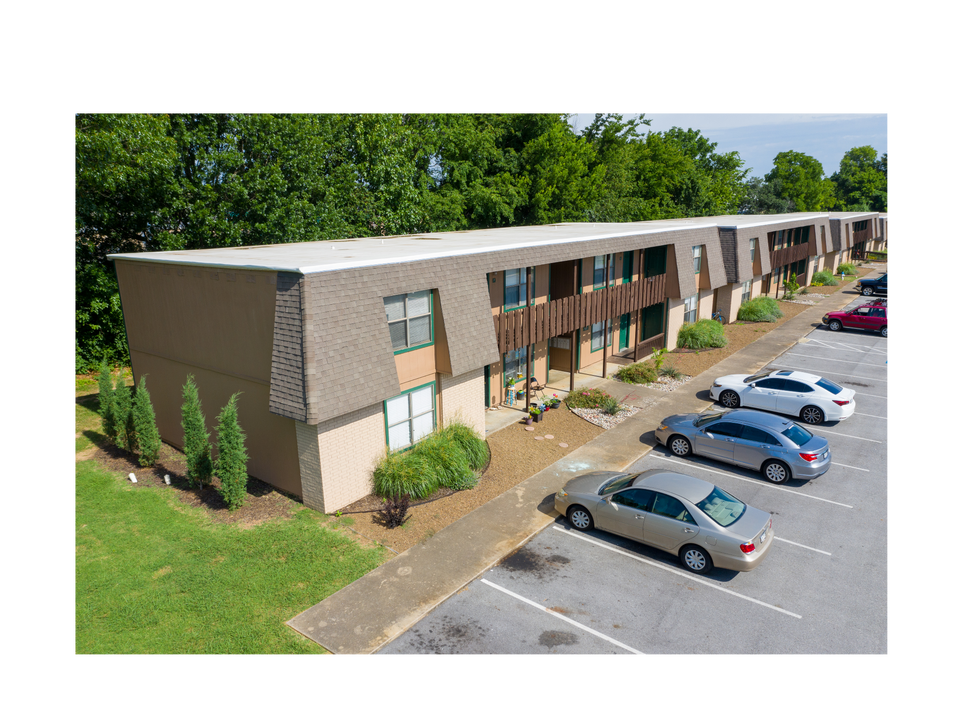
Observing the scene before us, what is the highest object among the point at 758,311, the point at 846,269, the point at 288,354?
the point at 846,269

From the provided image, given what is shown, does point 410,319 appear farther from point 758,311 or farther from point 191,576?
point 758,311

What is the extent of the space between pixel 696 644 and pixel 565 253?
13118mm

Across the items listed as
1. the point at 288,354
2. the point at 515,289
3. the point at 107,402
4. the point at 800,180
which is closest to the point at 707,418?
the point at 515,289

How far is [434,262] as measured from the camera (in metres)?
15.3

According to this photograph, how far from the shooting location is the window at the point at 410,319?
14.6m

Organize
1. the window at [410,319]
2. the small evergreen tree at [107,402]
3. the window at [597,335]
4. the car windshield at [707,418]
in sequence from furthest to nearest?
1. the window at [597,335]
2. the small evergreen tree at [107,402]
3. the car windshield at [707,418]
4. the window at [410,319]

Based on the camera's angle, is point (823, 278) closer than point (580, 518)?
No

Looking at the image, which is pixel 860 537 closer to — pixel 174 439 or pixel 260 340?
pixel 260 340

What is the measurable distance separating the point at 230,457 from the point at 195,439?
1.63 metres

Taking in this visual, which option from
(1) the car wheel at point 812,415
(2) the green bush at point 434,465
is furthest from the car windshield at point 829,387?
(2) the green bush at point 434,465

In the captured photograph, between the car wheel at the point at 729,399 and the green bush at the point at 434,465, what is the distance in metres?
9.81

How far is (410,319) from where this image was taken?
15086mm

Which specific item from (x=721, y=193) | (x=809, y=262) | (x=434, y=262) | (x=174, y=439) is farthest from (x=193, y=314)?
(x=721, y=193)

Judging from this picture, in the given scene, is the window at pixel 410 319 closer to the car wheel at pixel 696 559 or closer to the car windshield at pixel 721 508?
the car windshield at pixel 721 508
